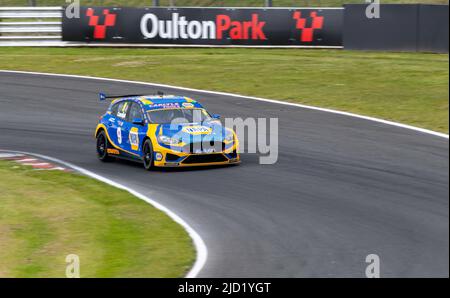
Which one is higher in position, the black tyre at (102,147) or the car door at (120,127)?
the car door at (120,127)

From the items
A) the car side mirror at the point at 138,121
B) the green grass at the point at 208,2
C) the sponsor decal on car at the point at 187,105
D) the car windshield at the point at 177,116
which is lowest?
the car side mirror at the point at 138,121

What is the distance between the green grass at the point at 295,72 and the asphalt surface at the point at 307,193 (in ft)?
4.71

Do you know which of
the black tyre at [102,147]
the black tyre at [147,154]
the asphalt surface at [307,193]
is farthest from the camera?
the black tyre at [102,147]

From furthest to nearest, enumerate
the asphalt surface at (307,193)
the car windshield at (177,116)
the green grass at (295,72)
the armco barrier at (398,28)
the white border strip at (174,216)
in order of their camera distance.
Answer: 1. the armco barrier at (398,28)
2. the green grass at (295,72)
3. the car windshield at (177,116)
4. the white border strip at (174,216)
5. the asphalt surface at (307,193)

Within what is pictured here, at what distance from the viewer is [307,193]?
15672mm

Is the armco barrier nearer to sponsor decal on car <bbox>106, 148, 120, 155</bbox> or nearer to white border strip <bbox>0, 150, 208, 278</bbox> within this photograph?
sponsor decal on car <bbox>106, 148, 120, 155</bbox>

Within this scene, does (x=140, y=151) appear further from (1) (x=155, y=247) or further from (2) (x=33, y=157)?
(1) (x=155, y=247)

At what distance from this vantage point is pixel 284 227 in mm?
13828

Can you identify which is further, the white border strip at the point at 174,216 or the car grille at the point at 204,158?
the car grille at the point at 204,158

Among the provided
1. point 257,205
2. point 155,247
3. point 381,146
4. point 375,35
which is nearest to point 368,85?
point 375,35

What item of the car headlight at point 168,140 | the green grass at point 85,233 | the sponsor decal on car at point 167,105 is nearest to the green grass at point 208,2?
the sponsor decal on car at point 167,105

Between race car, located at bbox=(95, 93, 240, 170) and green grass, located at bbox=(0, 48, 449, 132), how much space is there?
485 centimetres

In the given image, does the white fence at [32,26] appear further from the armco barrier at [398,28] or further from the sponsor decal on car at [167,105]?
the sponsor decal on car at [167,105]

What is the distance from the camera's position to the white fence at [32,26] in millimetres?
36062
